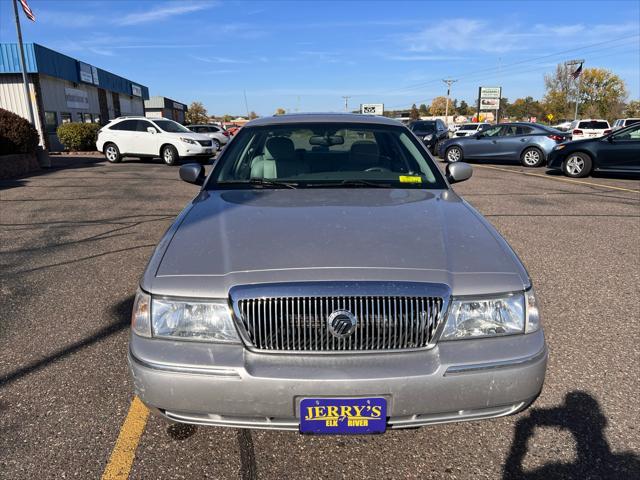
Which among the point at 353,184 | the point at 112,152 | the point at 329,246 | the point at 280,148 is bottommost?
the point at 112,152

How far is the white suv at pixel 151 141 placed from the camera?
17031 millimetres

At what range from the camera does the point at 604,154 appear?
12812 millimetres

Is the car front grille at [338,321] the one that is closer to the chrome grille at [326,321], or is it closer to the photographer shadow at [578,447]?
the chrome grille at [326,321]

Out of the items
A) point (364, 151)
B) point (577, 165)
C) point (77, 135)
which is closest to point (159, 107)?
point (77, 135)

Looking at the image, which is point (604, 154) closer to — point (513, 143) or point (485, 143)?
point (513, 143)

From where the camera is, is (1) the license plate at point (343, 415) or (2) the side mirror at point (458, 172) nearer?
(1) the license plate at point (343, 415)

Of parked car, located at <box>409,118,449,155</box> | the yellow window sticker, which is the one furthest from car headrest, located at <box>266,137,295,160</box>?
parked car, located at <box>409,118,449,155</box>

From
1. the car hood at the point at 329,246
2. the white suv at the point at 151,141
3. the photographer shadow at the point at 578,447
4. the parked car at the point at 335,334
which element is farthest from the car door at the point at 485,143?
the parked car at the point at 335,334

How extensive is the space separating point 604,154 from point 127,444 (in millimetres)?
13884

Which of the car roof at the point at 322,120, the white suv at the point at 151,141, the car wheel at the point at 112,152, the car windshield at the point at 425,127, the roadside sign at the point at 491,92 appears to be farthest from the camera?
the roadside sign at the point at 491,92

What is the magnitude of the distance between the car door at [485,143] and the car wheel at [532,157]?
970 mm

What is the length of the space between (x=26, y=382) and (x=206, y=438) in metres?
1.34

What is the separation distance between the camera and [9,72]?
21.7 m

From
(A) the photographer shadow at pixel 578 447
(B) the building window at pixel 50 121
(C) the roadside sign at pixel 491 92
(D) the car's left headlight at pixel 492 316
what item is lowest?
(A) the photographer shadow at pixel 578 447
